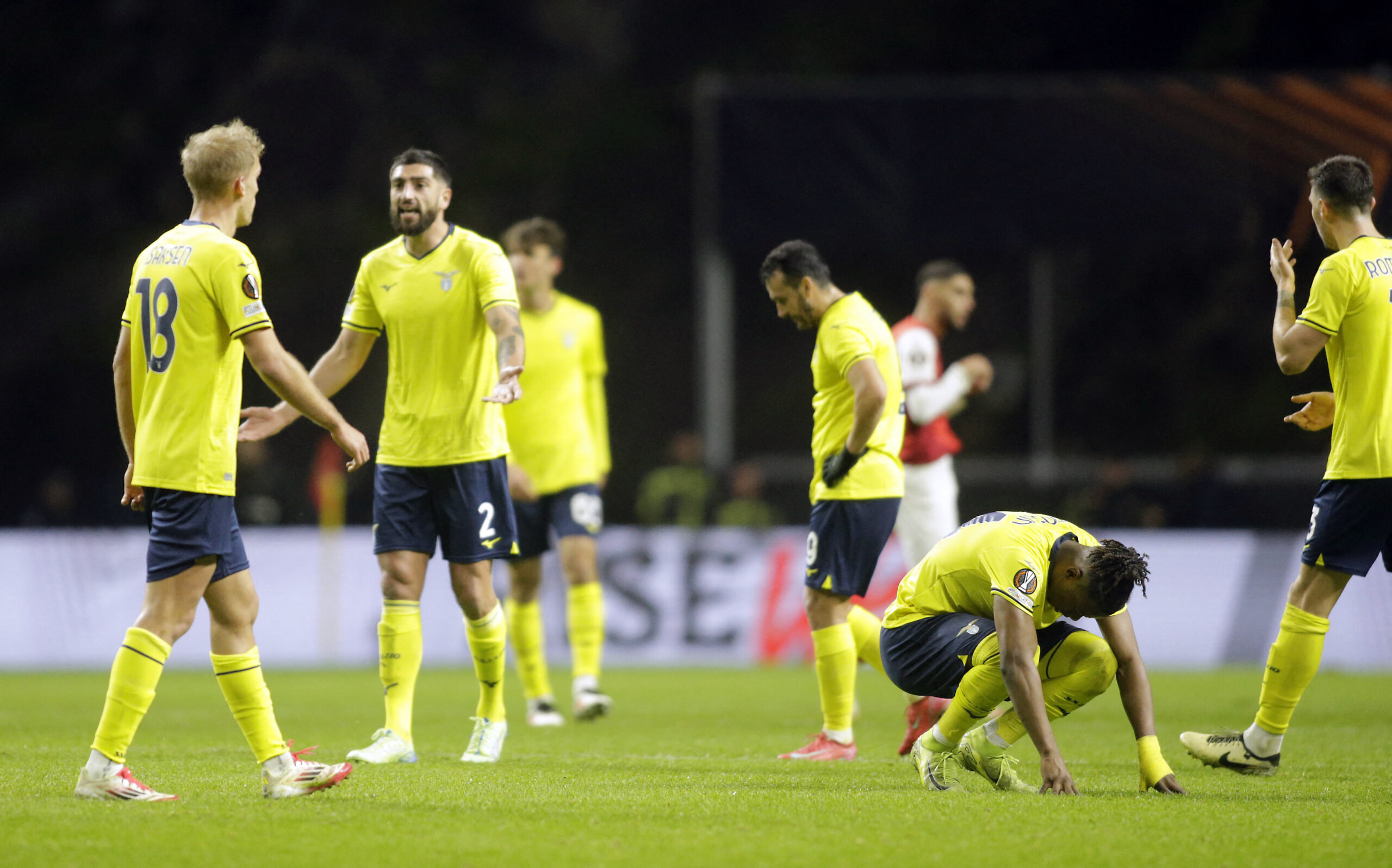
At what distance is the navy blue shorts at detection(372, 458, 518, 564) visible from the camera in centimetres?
588

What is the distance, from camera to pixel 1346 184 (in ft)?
18.1

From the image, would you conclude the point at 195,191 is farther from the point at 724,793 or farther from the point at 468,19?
the point at 468,19

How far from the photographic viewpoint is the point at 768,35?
24203 mm

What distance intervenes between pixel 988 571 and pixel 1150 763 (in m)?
0.80

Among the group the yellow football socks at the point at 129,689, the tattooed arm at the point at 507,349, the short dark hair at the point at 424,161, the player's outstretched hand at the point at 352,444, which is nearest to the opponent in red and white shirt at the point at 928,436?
the tattooed arm at the point at 507,349

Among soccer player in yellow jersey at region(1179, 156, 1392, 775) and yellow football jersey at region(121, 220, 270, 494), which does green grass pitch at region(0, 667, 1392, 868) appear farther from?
yellow football jersey at region(121, 220, 270, 494)

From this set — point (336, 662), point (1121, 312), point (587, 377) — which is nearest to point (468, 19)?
point (1121, 312)

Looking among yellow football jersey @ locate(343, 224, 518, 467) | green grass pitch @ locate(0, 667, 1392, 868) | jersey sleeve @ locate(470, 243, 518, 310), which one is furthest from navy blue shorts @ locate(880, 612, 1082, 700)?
jersey sleeve @ locate(470, 243, 518, 310)

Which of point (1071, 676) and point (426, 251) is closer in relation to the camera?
point (1071, 676)

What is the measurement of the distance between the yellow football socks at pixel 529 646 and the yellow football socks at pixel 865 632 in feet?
6.04

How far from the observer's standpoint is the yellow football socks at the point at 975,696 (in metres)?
5.01

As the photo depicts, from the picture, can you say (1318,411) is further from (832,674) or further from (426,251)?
(426,251)

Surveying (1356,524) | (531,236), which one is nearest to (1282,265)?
(1356,524)

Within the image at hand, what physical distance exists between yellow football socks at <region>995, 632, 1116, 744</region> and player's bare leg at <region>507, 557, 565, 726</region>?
10.0 ft
